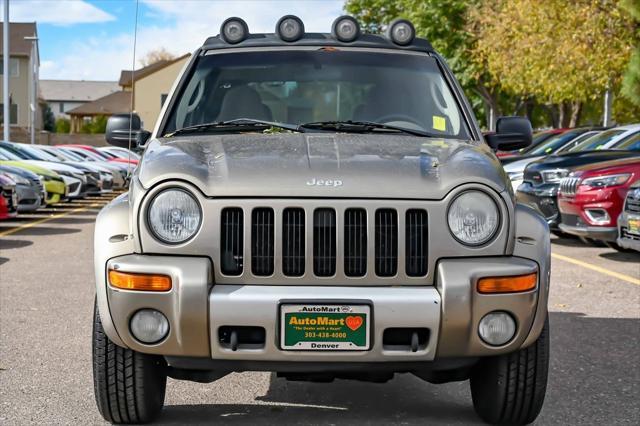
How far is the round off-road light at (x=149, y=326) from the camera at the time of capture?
166 inches

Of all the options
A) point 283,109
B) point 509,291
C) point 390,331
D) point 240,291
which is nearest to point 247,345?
point 240,291

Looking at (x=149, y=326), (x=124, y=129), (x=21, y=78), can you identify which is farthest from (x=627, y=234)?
(x=21, y=78)

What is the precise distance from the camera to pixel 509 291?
167 inches

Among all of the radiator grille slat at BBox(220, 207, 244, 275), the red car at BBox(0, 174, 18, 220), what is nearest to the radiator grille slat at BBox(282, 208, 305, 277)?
the radiator grille slat at BBox(220, 207, 244, 275)

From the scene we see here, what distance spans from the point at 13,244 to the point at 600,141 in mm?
8168

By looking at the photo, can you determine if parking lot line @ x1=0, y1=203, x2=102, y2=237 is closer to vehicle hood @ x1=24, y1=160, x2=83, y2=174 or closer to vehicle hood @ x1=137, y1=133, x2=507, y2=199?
vehicle hood @ x1=24, y1=160, x2=83, y2=174

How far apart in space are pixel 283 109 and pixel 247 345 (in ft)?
5.84

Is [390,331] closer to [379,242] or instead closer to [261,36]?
[379,242]

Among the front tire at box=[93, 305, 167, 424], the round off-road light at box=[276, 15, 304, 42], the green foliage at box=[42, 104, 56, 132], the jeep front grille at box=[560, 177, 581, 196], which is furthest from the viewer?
the green foliage at box=[42, 104, 56, 132]

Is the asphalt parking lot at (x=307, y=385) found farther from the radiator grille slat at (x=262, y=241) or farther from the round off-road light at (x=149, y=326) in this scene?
the radiator grille slat at (x=262, y=241)

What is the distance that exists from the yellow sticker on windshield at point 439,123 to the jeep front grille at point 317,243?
4.33 feet

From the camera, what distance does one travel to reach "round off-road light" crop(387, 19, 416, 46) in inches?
231

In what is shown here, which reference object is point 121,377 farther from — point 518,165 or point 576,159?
point 518,165

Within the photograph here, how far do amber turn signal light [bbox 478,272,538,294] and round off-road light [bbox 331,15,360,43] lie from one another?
2.06 m
